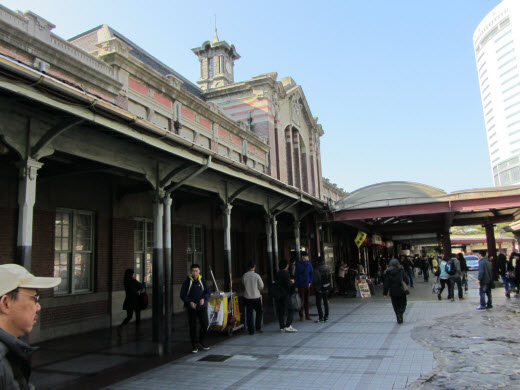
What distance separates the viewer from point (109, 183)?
1158 cm

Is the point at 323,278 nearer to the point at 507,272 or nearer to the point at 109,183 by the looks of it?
the point at 109,183

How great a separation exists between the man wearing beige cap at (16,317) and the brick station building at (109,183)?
3.28m

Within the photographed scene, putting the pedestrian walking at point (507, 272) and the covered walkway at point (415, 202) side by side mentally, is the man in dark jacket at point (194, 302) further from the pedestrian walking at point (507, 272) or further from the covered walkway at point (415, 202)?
the pedestrian walking at point (507, 272)

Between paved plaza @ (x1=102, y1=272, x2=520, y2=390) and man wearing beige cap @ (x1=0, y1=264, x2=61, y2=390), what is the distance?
4.22 m

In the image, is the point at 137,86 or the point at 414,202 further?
the point at 414,202

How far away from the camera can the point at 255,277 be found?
9.51 meters

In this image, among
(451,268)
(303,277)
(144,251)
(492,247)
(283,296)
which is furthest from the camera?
(492,247)

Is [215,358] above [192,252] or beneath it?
beneath

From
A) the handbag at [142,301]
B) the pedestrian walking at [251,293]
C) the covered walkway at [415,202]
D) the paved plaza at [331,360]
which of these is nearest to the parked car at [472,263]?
the covered walkway at [415,202]

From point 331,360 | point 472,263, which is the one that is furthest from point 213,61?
point 331,360

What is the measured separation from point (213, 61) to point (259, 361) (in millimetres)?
34143

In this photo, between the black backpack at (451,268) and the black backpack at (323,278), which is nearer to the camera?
the black backpack at (323,278)

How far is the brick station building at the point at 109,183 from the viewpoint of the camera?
225 inches

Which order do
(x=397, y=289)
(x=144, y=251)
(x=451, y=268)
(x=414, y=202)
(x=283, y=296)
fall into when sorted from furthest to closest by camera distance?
(x=414, y=202)
(x=451, y=268)
(x=144, y=251)
(x=397, y=289)
(x=283, y=296)
